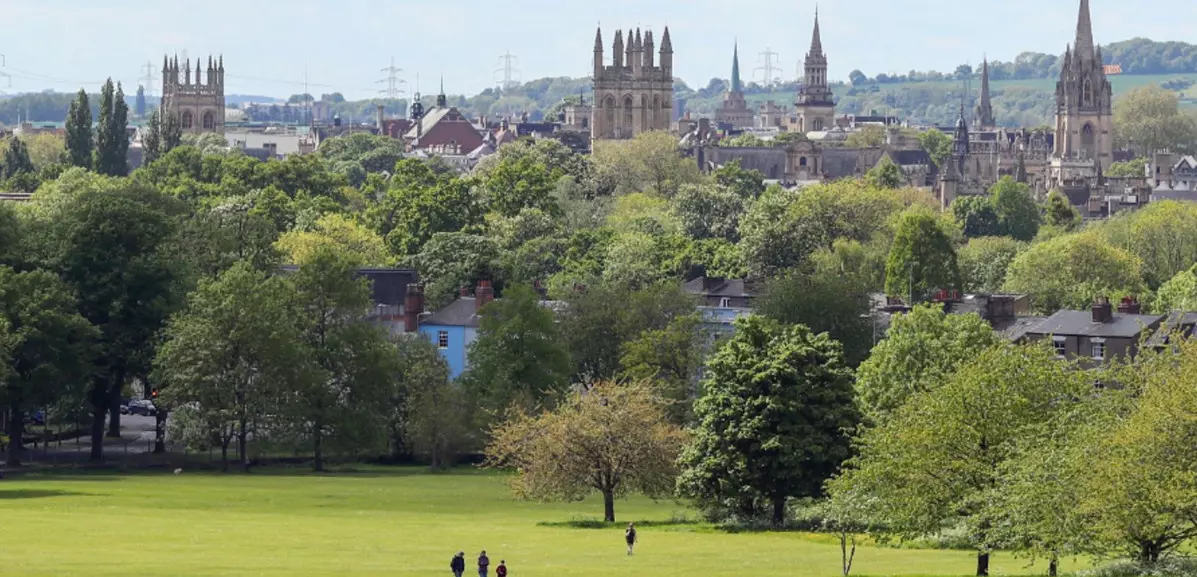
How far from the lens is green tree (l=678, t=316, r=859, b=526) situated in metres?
81.0

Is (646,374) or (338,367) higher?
(338,367)

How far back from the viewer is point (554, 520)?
82.8 m

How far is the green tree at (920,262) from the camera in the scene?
456ft

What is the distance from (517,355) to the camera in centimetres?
10356

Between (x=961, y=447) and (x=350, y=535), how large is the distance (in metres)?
16.2

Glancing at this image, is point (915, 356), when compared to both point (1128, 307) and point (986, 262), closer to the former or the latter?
point (1128, 307)

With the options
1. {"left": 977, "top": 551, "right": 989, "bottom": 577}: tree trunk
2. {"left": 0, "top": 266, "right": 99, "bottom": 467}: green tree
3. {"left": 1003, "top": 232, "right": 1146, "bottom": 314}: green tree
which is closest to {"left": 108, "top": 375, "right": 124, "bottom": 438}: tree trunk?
{"left": 0, "top": 266, "right": 99, "bottom": 467}: green tree

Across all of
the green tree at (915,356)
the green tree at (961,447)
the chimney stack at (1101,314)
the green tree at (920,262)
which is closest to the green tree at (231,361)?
the green tree at (915,356)

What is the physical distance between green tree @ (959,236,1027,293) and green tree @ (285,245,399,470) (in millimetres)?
47120

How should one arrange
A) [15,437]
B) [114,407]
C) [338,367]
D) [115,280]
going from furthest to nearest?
1. [114,407]
2. [115,280]
3. [338,367]
4. [15,437]

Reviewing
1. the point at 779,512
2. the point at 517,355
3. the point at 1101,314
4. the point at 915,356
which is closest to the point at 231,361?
the point at 517,355

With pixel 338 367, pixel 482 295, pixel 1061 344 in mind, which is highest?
pixel 482 295

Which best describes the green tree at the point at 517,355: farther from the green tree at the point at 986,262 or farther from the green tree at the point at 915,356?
the green tree at the point at 986,262

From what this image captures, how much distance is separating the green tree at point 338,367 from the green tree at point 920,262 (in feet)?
135
